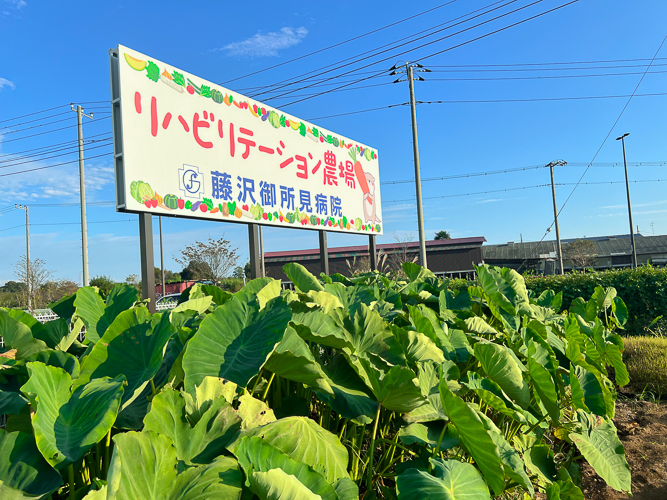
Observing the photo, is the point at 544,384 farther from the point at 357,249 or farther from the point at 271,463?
the point at 357,249

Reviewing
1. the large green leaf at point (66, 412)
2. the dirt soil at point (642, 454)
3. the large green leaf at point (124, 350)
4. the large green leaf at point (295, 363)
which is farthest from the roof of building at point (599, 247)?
the large green leaf at point (66, 412)

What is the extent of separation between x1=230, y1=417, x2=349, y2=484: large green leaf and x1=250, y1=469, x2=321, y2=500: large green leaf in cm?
15

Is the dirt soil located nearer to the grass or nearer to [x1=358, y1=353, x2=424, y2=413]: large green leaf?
the grass

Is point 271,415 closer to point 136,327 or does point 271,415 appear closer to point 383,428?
point 136,327

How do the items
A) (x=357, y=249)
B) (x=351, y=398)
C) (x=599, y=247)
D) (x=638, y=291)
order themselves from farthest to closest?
(x=599, y=247) → (x=357, y=249) → (x=638, y=291) → (x=351, y=398)

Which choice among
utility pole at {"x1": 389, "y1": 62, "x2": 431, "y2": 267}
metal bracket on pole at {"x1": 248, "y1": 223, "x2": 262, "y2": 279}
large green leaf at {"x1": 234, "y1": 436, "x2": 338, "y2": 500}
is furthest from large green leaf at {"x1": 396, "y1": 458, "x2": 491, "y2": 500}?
utility pole at {"x1": 389, "y1": 62, "x2": 431, "y2": 267}

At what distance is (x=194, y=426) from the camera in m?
0.75

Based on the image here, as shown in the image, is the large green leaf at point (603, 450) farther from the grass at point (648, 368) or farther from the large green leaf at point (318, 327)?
the grass at point (648, 368)

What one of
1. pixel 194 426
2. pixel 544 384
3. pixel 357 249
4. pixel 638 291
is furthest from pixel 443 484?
pixel 357 249

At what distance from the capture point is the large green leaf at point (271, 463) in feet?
2.16

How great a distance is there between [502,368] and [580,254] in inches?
1401

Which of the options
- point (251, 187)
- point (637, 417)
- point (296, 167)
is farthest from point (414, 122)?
point (637, 417)

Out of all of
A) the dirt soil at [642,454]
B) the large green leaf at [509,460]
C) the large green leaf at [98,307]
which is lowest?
the dirt soil at [642,454]

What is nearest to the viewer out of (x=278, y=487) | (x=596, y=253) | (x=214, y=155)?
(x=278, y=487)
